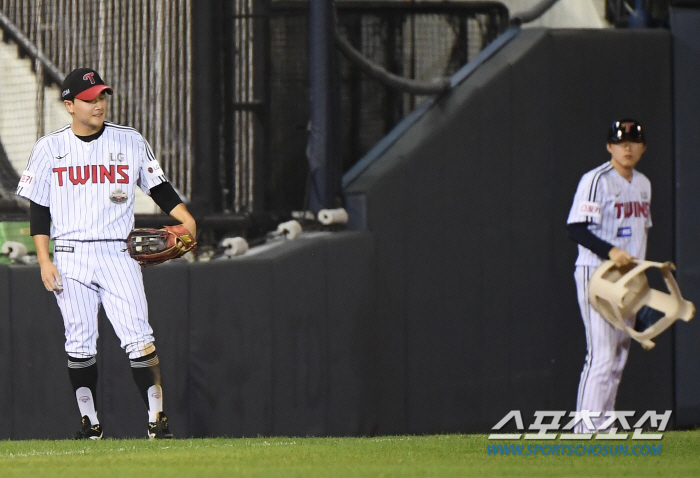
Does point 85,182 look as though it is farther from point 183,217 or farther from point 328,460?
point 328,460

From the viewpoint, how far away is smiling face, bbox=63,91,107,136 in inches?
212

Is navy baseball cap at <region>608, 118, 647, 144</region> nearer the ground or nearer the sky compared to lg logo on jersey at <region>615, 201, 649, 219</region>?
nearer the sky

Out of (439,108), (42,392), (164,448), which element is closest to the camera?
(164,448)

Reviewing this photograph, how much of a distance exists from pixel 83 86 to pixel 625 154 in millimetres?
2907

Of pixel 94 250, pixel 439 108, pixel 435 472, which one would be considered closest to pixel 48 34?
pixel 94 250

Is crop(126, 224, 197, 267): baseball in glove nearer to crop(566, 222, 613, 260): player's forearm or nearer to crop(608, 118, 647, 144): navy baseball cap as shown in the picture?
crop(566, 222, 613, 260): player's forearm

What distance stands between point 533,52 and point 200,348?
283 cm

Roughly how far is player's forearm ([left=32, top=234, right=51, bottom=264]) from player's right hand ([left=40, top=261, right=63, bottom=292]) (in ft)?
0.07

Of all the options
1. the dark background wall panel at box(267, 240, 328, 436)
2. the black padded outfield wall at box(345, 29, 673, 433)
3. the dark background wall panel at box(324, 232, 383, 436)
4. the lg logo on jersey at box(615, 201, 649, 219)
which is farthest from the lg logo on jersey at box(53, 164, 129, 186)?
the lg logo on jersey at box(615, 201, 649, 219)

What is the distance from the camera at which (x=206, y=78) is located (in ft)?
21.6

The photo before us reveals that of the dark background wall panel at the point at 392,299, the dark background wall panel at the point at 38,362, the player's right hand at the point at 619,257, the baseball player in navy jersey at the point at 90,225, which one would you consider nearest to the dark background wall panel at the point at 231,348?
the dark background wall panel at the point at 38,362

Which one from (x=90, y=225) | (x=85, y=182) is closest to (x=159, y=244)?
(x=90, y=225)

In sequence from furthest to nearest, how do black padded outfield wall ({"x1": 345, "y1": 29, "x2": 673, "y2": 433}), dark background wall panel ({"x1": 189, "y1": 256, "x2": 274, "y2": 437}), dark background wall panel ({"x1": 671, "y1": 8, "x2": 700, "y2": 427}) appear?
dark background wall panel ({"x1": 671, "y1": 8, "x2": 700, "y2": 427}), black padded outfield wall ({"x1": 345, "y1": 29, "x2": 673, "y2": 433}), dark background wall panel ({"x1": 189, "y1": 256, "x2": 274, "y2": 437})

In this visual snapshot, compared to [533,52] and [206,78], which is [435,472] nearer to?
[206,78]
